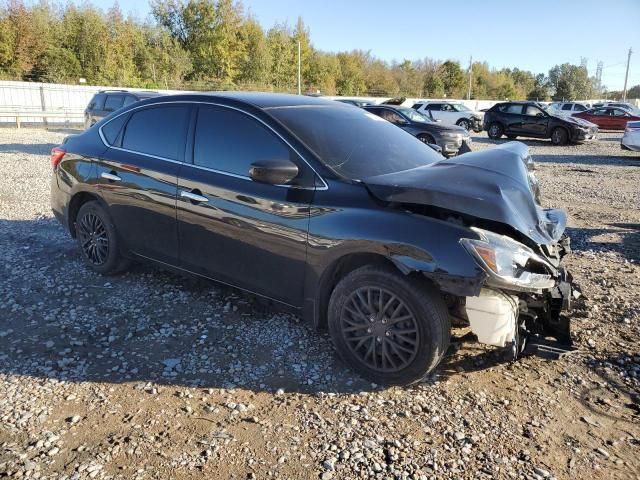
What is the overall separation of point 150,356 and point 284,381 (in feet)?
3.27

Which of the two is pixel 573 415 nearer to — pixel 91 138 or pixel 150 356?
pixel 150 356

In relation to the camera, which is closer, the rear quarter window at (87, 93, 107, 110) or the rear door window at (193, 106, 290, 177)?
the rear door window at (193, 106, 290, 177)

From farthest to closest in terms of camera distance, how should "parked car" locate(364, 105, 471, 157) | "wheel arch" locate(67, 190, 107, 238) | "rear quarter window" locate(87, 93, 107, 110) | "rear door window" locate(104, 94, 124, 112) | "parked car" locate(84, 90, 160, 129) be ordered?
1. "parked car" locate(364, 105, 471, 157)
2. "rear quarter window" locate(87, 93, 107, 110)
3. "rear door window" locate(104, 94, 124, 112)
4. "parked car" locate(84, 90, 160, 129)
5. "wheel arch" locate(67, 190, 107, 238)

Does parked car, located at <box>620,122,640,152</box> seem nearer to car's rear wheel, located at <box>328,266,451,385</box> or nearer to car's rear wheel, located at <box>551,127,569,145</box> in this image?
car's rear wheel, located at <box>551,127,569,145</box>

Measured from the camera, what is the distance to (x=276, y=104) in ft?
13.1

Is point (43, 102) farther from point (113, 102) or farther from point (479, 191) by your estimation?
point (479, 191)

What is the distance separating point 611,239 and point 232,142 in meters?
5.19

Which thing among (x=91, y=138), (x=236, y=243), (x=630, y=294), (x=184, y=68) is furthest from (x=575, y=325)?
(x=184, y=68)

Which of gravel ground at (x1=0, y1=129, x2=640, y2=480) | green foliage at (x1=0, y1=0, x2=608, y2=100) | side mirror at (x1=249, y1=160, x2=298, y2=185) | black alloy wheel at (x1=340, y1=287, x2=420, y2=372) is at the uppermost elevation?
green foliage at (x1=0, y1=0, x2=608, y2=100)

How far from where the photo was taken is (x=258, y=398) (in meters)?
3.10

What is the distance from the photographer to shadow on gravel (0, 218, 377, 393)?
3334 mm

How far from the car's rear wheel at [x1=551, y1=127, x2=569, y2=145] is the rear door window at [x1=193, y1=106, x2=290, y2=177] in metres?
20.3

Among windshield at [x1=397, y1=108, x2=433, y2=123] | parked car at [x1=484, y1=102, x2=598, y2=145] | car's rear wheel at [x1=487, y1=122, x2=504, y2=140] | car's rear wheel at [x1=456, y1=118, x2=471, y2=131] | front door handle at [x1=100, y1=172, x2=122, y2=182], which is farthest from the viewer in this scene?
car's rear wheel at [x1=456, y1=118, x2=471, y2=131]

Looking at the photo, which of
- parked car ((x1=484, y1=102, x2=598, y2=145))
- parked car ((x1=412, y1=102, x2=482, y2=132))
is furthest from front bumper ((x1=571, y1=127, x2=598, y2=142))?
parked car ((x1=412, y1=102, x2=482, y2=132))
